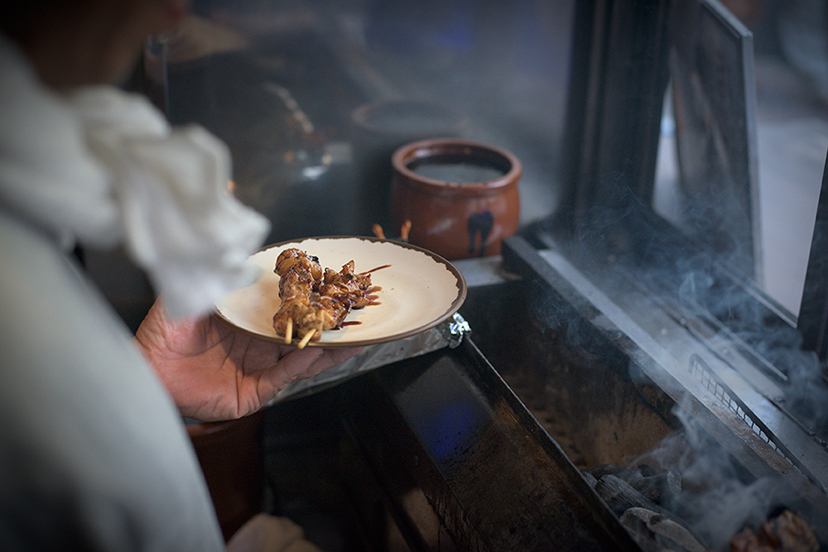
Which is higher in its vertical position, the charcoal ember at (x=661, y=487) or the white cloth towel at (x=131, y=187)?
the white cloth towel at (x=131, y=187)

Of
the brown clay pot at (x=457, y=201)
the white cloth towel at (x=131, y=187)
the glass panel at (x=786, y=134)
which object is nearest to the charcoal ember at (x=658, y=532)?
the white cloth towel at (x=131, y=187)

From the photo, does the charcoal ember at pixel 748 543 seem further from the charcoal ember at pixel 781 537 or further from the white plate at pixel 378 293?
the white plate at pixel 378 293

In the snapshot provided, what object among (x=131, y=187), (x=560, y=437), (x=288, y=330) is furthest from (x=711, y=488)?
(x=131, y=187)

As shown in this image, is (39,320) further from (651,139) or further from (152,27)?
(651,139)

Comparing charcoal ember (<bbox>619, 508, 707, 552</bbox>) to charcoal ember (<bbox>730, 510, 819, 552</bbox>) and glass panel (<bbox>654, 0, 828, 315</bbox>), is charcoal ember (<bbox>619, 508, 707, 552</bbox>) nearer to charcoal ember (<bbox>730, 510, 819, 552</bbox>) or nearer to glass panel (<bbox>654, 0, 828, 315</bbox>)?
charcoal ember (<bbox>730, 510, 819, 552</bbox>)

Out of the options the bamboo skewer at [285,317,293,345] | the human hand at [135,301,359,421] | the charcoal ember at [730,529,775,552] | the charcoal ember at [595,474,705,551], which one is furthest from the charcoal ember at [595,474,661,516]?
the bamboo skewer at [285,317,293,345]

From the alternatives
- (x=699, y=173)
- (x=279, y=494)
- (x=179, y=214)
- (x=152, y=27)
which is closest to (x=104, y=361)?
(x=179, y=214)

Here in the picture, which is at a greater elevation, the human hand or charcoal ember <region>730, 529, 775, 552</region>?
the human hand
